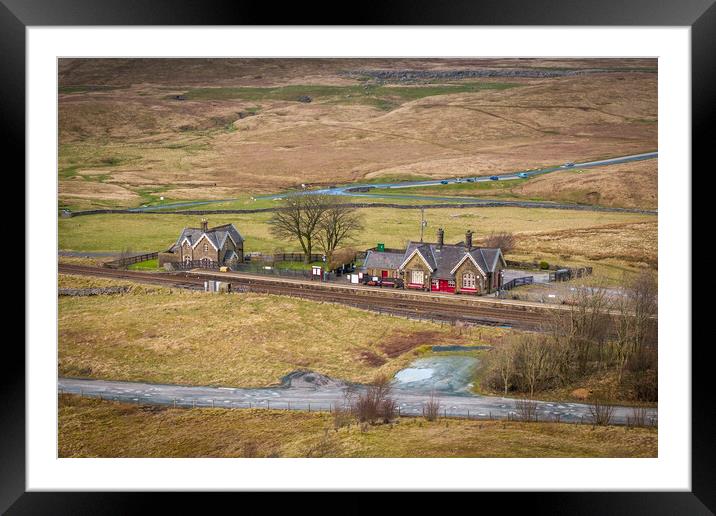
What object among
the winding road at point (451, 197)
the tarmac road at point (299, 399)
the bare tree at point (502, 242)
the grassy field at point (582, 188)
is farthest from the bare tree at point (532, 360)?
the grassy field at point (582, 188)

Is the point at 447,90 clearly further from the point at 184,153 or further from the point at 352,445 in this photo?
the point at 352,445

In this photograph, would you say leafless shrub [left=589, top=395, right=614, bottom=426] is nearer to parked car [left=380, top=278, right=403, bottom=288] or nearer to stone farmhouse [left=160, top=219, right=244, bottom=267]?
parked car [left=380, top=278, right=403, bottom=288]

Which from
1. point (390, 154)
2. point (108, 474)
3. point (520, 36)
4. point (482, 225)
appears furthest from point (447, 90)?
point (108, 474)

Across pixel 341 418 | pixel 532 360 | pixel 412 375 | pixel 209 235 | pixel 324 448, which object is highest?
pixel 209 235

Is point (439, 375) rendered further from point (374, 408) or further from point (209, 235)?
point (209, 235)

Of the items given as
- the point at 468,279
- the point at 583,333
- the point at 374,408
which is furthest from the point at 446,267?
the point at 374,408

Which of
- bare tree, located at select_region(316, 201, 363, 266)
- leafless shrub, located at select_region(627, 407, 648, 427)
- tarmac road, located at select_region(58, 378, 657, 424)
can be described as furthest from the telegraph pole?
leafless shrub, located at select_region(627, 407, 648, 427)
